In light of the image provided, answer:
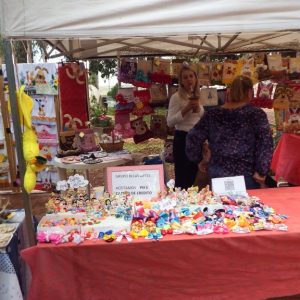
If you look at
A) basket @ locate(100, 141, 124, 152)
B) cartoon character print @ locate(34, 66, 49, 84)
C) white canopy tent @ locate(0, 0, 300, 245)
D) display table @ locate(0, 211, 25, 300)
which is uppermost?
white canopy tent @ locate(0, 0, 300, 245)

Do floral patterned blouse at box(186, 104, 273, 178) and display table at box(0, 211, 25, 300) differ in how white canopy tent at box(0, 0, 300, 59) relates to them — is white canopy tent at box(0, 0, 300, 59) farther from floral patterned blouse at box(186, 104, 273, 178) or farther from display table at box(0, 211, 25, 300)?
display table at box(0, 211, 25, 300)

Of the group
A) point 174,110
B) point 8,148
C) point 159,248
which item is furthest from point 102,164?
point 8,148

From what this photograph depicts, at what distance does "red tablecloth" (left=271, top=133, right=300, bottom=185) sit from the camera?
146 inches

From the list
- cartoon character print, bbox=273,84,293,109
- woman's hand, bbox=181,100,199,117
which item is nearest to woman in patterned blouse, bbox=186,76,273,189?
woman's hand, bbox=181,100,199,117

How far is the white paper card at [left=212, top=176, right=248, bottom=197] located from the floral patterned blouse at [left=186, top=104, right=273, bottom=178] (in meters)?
0.26

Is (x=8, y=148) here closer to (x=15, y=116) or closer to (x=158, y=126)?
(x=158, y=126)

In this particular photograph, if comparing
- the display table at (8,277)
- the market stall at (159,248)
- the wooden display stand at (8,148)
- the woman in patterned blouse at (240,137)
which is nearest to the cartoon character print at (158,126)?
the wooden display stand at (8,148)

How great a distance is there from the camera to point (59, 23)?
1716 millimetres

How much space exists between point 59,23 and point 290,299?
2140 millimetres

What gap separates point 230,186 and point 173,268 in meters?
0.66

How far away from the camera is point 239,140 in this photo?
2.45 metres

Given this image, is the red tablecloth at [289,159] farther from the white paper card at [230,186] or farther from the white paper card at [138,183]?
the white paper card at [138,183]

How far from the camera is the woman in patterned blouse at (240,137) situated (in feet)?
8.00

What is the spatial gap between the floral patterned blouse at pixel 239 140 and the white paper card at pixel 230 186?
0.26 metres
